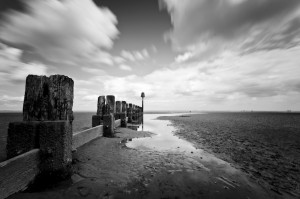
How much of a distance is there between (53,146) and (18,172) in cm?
59

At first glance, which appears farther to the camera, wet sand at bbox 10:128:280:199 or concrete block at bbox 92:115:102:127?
concrete block at bbox 92:115:102:127

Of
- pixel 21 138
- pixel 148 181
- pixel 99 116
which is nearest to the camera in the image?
pixel 21 138

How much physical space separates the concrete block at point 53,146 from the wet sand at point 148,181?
0.36 metres

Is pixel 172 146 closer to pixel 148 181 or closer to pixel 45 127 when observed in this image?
pixel 148 181

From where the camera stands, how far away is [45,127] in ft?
8.77

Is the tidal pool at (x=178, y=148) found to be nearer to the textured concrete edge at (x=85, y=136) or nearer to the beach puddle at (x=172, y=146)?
the beach puddle at (x=172, y=146)

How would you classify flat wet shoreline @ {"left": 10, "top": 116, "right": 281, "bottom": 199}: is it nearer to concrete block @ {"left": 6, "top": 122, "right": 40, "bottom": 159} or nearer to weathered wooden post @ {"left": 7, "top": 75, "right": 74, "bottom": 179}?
weathered wooden post @ {"left": 7, "top": 75, "right": 74, "bottom": 179}

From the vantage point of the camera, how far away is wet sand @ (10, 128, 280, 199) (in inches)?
105

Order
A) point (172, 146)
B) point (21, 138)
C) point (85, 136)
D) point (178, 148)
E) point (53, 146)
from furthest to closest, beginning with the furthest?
1. point (172, 146)
2. point (178, 148)
3. point (85, 136)
4. point (53, 146)
5. point (21, 138)

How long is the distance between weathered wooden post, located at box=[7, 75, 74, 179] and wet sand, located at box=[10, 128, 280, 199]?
0.46 meters

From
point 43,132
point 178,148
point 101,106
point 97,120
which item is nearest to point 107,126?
point 97,120

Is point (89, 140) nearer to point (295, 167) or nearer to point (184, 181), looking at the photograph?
point (184, 181)

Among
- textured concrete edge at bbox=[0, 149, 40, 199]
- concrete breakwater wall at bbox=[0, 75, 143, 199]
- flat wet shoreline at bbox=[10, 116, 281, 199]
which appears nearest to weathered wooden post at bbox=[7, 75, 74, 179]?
concrete breakwater wall at bbox=[0, 75, 143, 199]

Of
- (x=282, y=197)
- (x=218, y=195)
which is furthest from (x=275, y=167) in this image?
(x=218, y=195)
